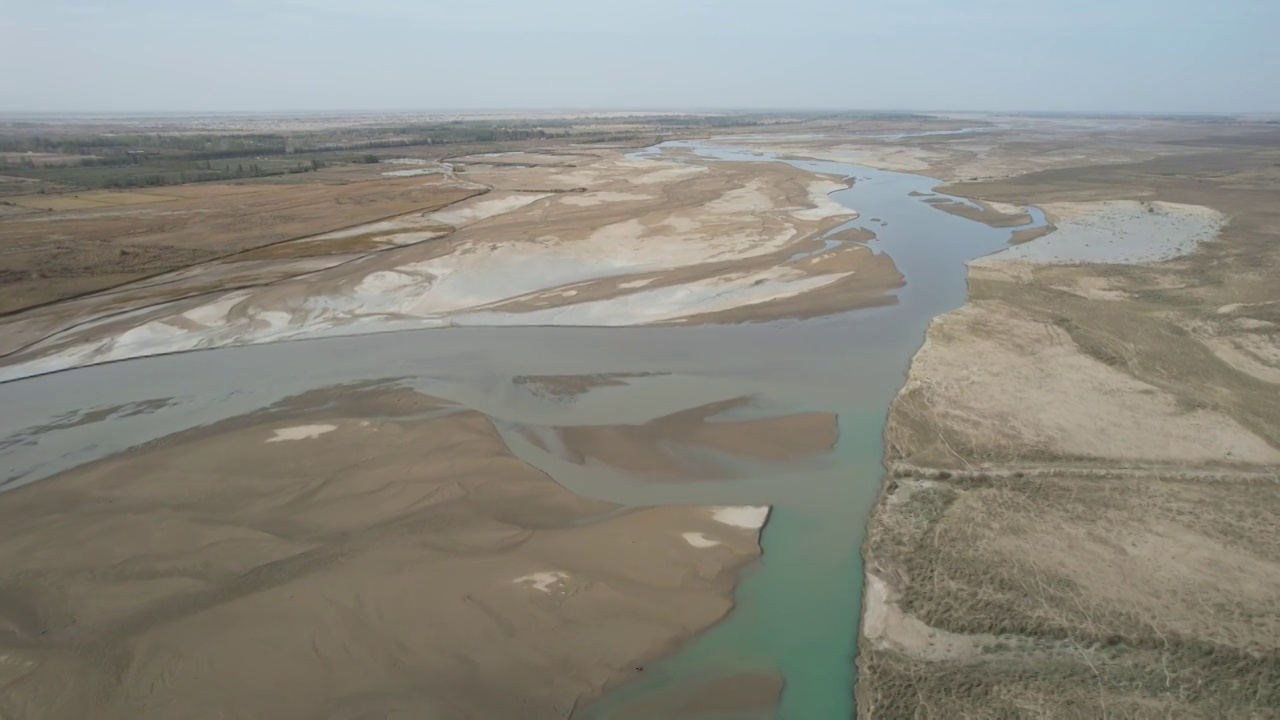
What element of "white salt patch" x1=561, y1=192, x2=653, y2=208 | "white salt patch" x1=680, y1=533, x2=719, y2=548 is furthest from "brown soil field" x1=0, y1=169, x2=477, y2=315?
"white salt patch" x1=680, y1=533, x2=719, y2=548

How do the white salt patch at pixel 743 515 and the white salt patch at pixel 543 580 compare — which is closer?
the white salt patch at pixel 543 580

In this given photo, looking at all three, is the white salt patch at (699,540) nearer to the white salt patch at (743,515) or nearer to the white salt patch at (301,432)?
the white salt patch at (743,515)

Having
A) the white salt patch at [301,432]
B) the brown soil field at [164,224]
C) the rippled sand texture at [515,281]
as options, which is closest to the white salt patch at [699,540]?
the white salt patch at [301,432]

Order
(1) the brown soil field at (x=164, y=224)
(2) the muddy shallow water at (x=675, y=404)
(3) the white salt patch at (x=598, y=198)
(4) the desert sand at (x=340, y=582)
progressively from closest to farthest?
(4) the desert sand at (x=340, y=582) → (2) the muddy shallow water at (x=675, y=404) → (1) the brown soil field at (x=164, y=224) → (3) the white salt patch at (x=598, y=198)

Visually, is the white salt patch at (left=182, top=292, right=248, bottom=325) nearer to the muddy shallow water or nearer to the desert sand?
the muddy shallow water

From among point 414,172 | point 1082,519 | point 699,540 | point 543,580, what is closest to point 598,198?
point 414,172

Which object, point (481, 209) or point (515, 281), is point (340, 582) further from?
point (481, 209)

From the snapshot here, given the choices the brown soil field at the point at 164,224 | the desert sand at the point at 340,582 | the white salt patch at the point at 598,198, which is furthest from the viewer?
the white salt patch at the point at 598,198
